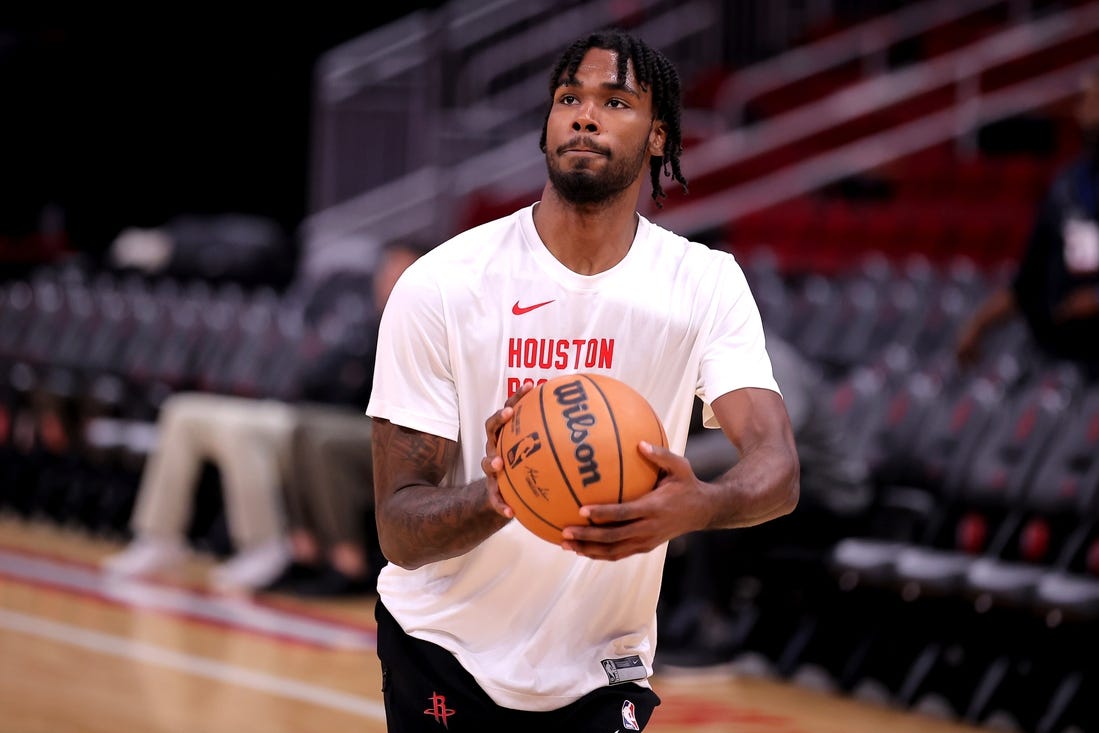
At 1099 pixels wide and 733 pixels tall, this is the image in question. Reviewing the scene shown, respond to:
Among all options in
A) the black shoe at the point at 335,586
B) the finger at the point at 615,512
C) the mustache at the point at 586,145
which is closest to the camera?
the finger at the point at 615,512

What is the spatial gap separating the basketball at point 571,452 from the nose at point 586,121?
1.46 feet

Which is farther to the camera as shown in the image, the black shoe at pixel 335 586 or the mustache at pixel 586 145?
the black shoe at pixel 335 586

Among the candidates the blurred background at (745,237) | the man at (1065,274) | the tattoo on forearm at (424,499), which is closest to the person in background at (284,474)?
the blurred background at (745,237)

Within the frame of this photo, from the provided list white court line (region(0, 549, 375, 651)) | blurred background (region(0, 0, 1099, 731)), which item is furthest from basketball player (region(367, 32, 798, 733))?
white court line (region(0, 549, 375, 651))

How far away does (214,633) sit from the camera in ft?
22.6

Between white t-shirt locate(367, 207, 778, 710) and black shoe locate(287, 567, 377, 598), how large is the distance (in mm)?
4970

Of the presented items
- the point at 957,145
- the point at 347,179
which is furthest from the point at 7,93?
the point at 957,145

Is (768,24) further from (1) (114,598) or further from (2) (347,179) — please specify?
(1) (114,598)

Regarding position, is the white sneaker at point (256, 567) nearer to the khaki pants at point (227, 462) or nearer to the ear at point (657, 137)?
the khaki pants at point (227, 462)

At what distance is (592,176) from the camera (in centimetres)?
250

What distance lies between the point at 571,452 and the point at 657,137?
0.71 metres

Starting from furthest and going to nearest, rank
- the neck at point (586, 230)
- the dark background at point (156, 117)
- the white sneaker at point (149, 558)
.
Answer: the dark background at point (156, 117), the white sneaker at point (149, 558), the neck at point (586, 230)

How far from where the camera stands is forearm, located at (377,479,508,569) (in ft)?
7.63

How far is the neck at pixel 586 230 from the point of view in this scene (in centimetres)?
259
